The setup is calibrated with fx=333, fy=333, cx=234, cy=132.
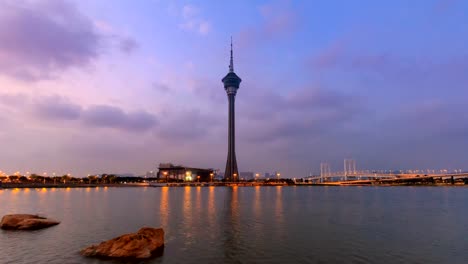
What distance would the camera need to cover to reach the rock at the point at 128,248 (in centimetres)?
2674

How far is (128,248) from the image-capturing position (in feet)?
88.9

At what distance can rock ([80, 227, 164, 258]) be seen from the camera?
87.7ft

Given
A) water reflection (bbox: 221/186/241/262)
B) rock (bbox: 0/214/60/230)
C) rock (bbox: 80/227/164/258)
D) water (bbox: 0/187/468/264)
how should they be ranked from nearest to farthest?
rock (bbox: 80/227/164/258) → water (bbox: 0/187/468/264) → water reflection (bbox: 221/186/241/262) → rock (bbox: 0/214/60/230)

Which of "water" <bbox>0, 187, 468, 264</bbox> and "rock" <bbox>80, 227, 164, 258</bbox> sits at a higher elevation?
"rock" <bbox>80, 227, 164, 258</bbox>

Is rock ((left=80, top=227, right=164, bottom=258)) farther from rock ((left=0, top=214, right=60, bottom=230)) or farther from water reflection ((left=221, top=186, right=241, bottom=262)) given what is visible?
rock ((left=0, top=214, right=60, bottom=230))

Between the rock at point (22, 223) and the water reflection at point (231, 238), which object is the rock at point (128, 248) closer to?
the water reflection at point (231, 238)

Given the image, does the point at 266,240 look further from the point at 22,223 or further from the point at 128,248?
the point at 22,223

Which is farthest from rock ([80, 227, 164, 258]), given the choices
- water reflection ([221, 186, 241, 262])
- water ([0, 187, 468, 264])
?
water reflection ([221, 186, 241, 262])

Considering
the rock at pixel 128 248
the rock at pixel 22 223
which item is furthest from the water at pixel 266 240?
the rock at pixel 22 223

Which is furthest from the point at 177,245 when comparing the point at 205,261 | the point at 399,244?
the point at 399,244

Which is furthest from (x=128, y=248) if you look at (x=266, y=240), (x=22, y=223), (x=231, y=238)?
(x=22, y=223)

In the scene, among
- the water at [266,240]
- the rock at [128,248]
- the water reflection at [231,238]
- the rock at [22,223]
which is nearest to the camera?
the rock at [128,248]

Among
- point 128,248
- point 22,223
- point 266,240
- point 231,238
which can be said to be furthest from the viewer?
point 22,223

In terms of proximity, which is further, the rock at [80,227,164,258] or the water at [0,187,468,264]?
the water at [0,187,468,264]
